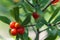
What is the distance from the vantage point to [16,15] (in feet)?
3.67

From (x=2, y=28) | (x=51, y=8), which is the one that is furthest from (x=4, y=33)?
(x=51, y=8)

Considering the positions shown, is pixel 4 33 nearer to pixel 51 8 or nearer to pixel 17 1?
pixel 51 8

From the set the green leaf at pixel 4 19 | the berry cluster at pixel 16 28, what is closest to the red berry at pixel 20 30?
the berry cluster at pixel 16 28

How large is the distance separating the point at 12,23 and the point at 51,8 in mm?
439

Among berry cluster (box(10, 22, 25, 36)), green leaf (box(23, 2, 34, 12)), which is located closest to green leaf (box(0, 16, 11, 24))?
berry cluster (box(10, 22, 25, 36))

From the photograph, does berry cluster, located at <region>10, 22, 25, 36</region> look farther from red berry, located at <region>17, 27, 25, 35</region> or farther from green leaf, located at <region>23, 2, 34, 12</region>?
green leaf, located at <region>23, 2, 34, 12</region>

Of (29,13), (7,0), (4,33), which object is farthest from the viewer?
(4,33)

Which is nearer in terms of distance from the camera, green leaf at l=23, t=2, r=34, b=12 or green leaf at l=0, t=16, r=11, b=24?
green leaf at l=23, t=2, r=34, b=12

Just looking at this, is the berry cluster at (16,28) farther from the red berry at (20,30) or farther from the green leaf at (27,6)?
the green leaf at (27,6)

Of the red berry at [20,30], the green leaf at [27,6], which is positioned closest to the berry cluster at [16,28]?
the red berry at [20,30]

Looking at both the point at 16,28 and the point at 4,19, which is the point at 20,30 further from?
the point at 4,19

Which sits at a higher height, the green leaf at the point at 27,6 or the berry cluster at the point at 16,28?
the green leaf at the point at 27,6

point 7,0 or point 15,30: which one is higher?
point 15,30

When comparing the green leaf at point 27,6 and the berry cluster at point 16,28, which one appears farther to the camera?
the berry cluster at point 16,28
